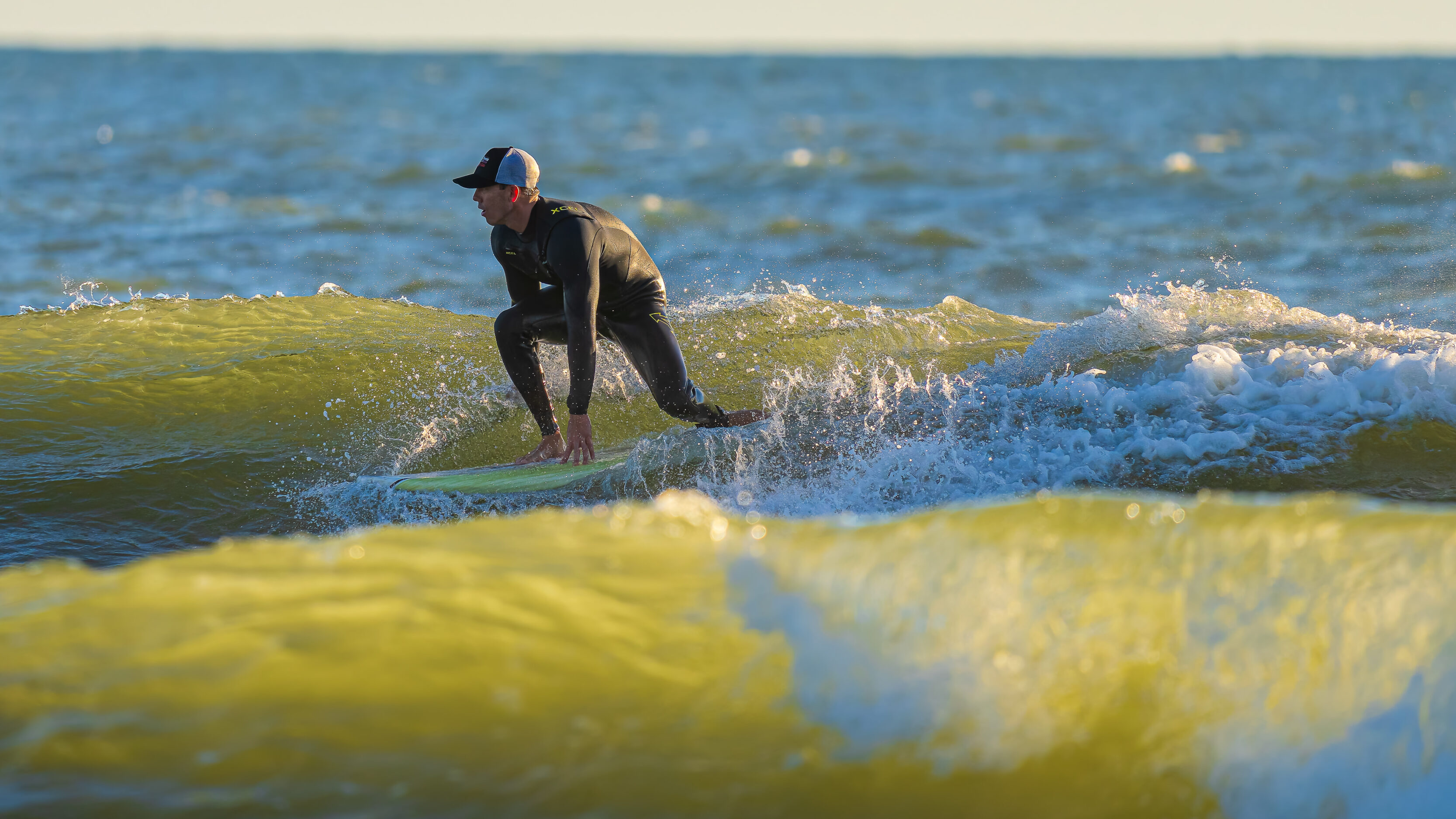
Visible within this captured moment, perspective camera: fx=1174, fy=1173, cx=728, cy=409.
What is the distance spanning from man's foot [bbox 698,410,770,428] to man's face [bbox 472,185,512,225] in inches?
63.7

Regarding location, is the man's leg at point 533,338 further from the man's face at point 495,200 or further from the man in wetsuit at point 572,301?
the man's face at point 495,200

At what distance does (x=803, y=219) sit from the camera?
1705 cm

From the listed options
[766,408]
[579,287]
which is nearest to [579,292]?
[579,287]

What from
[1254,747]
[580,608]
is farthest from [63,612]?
[1254,747]

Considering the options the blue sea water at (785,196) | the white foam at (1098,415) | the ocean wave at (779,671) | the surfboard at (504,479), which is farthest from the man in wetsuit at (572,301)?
the blue sea water at (785,196)

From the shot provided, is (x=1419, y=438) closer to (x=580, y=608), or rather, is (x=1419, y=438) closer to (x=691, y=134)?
(x=580, y=608)

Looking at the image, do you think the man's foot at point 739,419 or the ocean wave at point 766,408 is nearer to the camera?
the ocean wave at point 766,408

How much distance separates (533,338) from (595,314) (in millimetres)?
620

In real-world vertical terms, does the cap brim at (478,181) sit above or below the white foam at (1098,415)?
above

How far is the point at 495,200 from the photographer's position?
18.8ft

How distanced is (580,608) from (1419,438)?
466 centimetres

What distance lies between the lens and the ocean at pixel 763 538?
2.74 metres

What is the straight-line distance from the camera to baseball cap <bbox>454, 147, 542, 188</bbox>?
5672mm

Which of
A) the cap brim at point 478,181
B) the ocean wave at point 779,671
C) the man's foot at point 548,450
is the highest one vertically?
the cap brim at point 478,181
